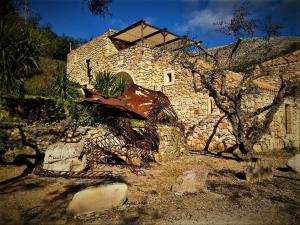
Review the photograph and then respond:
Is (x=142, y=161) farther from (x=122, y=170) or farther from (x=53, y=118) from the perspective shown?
(x=53, y=118)

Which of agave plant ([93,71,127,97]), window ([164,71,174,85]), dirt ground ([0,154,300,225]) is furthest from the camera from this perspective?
window ([164,71,174,85])

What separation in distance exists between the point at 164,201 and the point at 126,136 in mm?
3964

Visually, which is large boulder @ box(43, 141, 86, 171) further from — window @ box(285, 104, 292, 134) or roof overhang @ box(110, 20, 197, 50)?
window @ box(285, 104, 292, 134)

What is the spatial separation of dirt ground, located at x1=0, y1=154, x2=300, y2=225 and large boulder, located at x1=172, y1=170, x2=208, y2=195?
0.17 meters

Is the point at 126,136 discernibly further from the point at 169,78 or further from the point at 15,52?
the point at 169,78

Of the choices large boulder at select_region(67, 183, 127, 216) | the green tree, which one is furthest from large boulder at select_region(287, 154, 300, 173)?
the green tree

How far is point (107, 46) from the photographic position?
1739 centimetres

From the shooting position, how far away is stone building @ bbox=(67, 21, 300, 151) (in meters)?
11.1

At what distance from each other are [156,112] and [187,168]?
296cm

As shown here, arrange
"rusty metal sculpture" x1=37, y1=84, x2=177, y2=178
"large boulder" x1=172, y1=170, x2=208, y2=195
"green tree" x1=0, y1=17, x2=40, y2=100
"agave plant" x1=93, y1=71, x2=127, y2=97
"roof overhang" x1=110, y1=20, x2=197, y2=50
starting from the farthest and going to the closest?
1. "roof overhang" x1=110, y1=20, x2=197, y2=50
2. "agave plant" x1=93, y1=71, x2=127, y2=97
3. "rusty metal sculpture" x1=37, y1=84, x2=177, y2=178
4. "green tree" x1=0, y1=17, x2=40, y2=100
5. "large boulder" x1=172, y1=170, x2=208, y2=195

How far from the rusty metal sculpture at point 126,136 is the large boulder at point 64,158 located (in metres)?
0.36

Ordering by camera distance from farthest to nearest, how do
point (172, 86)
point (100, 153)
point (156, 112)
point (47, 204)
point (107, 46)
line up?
1. point (107, 46)
2. point (172, 86)
3. point (156, 112)
4. point (100, 153)
5. point (47, 204)

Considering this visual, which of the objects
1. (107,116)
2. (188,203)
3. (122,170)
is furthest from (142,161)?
(188,203)

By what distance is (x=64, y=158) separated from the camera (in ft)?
22.1
